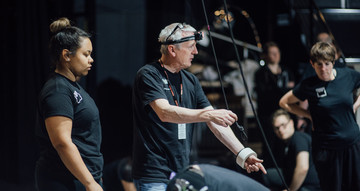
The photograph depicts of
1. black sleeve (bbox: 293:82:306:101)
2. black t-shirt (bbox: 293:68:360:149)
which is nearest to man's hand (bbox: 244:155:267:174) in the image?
black t-shirt (bbox: 293:68:360:149)

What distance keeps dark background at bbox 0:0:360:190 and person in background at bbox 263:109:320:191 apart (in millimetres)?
1356

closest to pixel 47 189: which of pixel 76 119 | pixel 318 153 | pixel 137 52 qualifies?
pixel 76 119

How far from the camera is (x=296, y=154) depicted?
5523mm

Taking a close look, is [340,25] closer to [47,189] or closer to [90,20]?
[90,20]

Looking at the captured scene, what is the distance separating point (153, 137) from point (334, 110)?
2.01m

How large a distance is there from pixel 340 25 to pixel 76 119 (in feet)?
16.3

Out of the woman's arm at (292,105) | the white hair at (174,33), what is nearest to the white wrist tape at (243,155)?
the white hair at (174,33)

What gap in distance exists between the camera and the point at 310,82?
15.0 feet

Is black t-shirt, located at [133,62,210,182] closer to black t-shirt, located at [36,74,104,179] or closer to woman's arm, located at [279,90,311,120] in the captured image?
black t-shirt, located at [36,74,104,179]

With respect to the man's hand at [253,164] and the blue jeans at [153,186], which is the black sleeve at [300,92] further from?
the blue jeans at [153,186]

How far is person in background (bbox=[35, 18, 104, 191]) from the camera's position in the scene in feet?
8.50

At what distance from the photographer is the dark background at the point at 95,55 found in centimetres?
558

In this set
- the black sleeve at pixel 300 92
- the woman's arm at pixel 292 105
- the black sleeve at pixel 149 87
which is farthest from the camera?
the woman's arm at pixel 292 105

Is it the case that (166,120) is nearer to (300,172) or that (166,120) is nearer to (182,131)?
(182,131)
